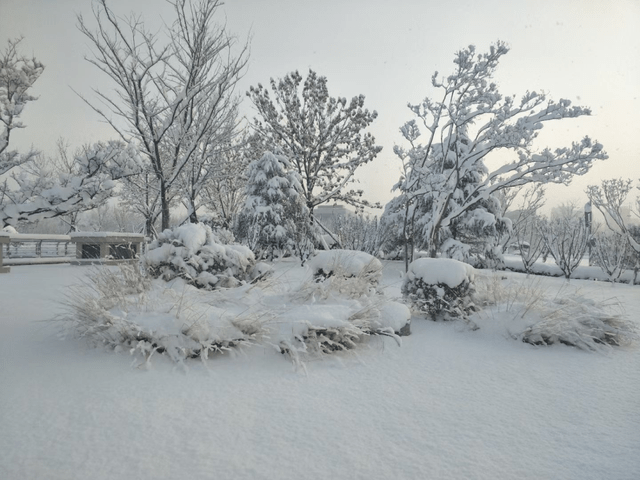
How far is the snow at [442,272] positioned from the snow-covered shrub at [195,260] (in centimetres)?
256

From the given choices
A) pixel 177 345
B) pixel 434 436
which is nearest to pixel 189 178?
pixel 177 345

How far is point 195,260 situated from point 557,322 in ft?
15.1

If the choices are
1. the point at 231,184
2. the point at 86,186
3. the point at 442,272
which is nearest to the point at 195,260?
the point at 442,272

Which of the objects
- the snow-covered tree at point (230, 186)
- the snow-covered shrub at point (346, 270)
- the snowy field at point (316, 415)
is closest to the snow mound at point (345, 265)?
the snow-covered shrub at point (346, 270)

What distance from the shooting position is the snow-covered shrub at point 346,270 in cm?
512

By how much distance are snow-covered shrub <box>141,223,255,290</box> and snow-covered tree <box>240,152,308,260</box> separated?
26.5 feet

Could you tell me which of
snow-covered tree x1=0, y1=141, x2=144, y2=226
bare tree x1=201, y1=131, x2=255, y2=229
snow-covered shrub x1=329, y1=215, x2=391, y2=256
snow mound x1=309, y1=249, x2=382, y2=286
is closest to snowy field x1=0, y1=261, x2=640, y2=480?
snow mound x1=309, y1=249, x2=382, y2=286

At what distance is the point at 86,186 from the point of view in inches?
432

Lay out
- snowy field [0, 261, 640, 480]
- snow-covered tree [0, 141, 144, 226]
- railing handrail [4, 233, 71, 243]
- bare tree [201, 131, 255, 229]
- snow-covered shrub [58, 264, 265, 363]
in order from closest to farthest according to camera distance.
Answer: snowy field [0, 261, 640, 480], snow-covered shrub [58, 264, 265, 363], railing handrail [4, 233, 71, 243], snow-covered tree [0, 141, 144, 226], bare tree [201, 131, 255, 229]

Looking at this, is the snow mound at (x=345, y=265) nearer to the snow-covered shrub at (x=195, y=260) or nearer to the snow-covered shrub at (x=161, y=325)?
the snow-covered shrub at (x=195, y=260)

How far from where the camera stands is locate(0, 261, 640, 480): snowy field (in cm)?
190

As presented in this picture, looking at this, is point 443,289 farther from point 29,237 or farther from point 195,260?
point 29,237

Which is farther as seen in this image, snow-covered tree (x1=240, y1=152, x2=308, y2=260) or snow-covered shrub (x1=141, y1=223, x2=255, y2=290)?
snow-covered tree (x1=240, y1=152, x2=308, y2=260)

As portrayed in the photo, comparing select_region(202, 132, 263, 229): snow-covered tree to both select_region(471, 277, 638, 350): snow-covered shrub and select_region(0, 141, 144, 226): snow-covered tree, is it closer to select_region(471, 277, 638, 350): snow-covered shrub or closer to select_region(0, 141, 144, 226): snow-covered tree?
select_region(0, 141, 144, 226): snow-covered tree
